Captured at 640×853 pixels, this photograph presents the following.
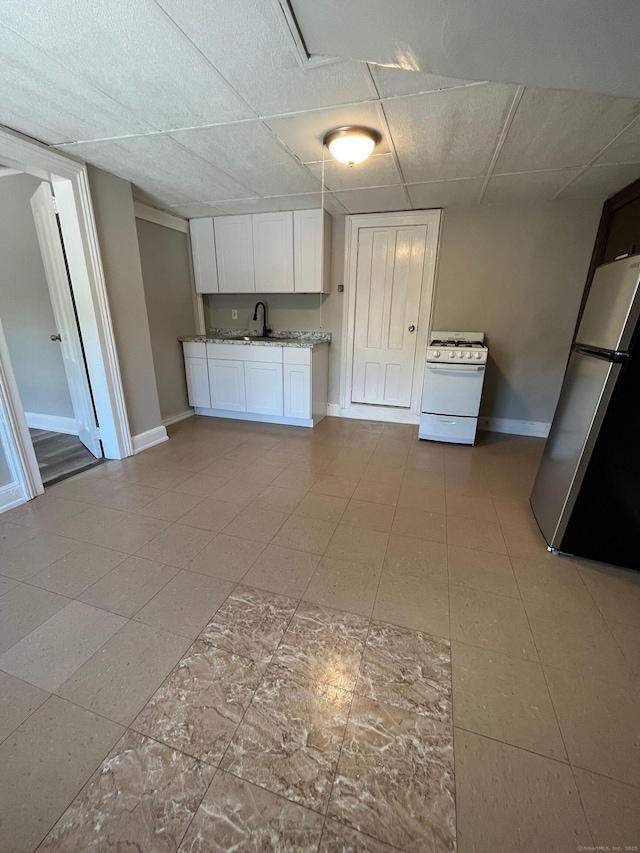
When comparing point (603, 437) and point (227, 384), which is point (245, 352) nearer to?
point (227, 384)

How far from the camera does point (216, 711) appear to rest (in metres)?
1.12

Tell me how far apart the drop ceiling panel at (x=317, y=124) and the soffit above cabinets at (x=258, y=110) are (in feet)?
0.03

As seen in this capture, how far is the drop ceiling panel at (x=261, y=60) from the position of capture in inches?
47.6

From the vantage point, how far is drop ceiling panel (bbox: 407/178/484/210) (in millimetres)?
2758

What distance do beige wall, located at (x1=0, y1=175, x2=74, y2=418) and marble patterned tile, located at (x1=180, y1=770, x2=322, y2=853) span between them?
365cm

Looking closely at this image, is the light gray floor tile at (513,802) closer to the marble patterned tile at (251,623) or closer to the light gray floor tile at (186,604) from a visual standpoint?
the marble patterned tile at (251,623)

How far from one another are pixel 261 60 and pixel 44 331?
10.5 ft

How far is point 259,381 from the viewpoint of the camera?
Result: 152 inches

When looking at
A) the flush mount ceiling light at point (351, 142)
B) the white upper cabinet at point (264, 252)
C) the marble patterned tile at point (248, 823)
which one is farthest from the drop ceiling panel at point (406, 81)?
the marble patterned tile at point (248, 823)

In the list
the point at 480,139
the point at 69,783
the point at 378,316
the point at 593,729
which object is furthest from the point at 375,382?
the point at 69,783

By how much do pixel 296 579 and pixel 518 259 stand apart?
3.60 metres

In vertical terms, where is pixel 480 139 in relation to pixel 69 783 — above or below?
above

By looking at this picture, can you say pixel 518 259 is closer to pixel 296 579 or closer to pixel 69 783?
pixel 296 579

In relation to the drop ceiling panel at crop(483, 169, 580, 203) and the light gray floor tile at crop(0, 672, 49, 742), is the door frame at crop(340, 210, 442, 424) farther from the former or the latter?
the light gray floor tile at crop(0, 672, 49, 742)
